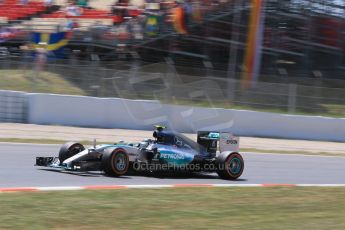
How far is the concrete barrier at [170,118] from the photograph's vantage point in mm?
20078

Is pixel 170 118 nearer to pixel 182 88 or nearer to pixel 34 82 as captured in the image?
pixel 182 88

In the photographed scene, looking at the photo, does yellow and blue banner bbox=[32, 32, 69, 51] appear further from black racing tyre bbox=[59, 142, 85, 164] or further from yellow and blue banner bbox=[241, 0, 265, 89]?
black racing tyre bbox=[59, 142, 85, 164]

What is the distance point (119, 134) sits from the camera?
1953cm

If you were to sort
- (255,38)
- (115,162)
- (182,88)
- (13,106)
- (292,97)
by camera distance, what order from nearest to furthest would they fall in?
(115,162) < (13,106) < (182,88) < (292,97) < (255,38)

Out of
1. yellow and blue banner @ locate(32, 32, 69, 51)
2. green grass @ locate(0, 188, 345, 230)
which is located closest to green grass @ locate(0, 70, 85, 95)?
yellow and blue banner @ locate(32, 32, 69, 51)

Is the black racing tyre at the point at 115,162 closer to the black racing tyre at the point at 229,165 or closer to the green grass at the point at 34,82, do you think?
the black racing tyre at the point at 229,165

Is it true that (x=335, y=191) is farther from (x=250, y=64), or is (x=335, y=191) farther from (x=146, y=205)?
(x=250, y=64)

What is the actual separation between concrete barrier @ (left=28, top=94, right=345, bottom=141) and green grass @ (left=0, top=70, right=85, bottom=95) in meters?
0.43

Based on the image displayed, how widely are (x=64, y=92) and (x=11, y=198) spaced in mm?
13177

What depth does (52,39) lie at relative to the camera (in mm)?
24438

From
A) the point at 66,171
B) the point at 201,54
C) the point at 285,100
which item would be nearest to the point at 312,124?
the point at 285,100

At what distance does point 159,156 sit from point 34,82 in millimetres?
10634

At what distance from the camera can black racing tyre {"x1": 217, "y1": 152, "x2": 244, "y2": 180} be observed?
1110cm

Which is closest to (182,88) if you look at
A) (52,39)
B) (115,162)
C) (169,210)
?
(52,39)
